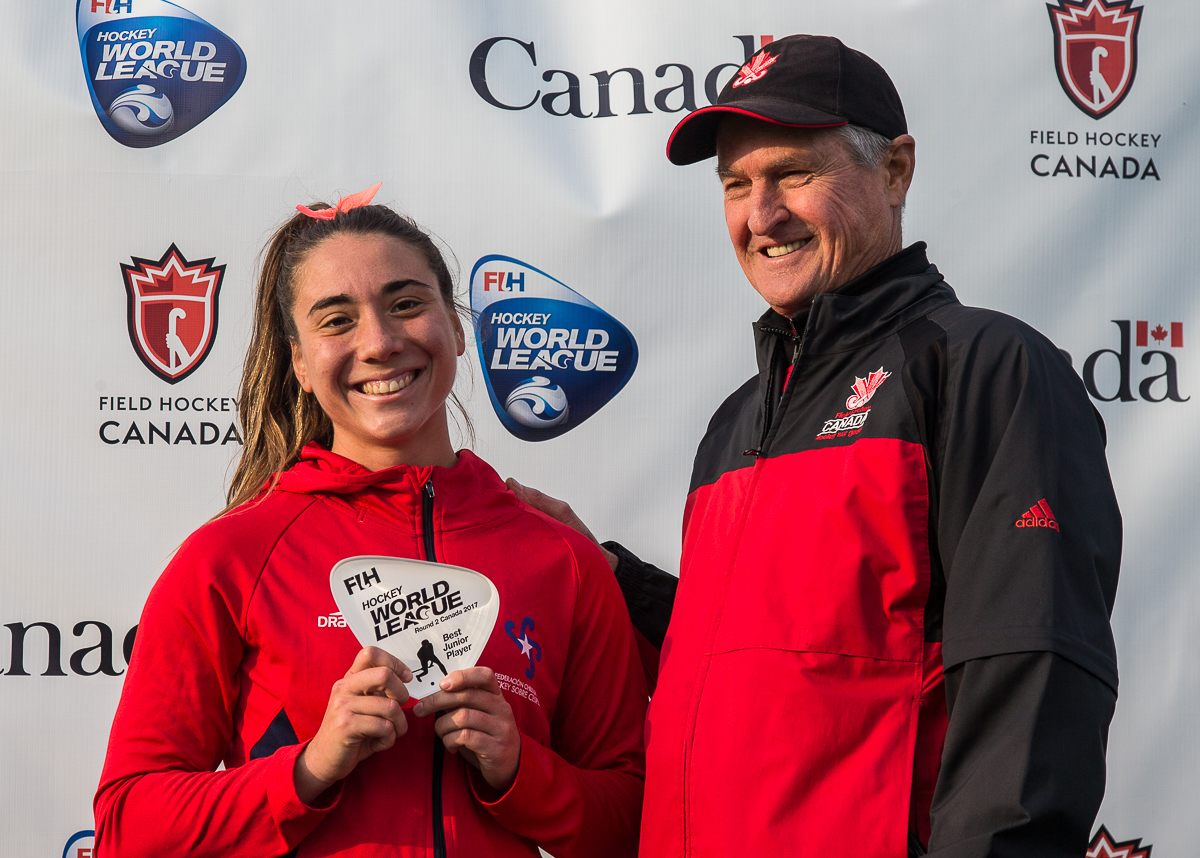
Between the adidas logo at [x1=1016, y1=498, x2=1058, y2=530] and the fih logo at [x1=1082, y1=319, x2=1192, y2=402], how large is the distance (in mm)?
1518

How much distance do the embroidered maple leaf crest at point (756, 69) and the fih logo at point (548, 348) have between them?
96 centimetres

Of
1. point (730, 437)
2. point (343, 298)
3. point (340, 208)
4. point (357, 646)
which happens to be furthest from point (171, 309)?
point (730, 437)

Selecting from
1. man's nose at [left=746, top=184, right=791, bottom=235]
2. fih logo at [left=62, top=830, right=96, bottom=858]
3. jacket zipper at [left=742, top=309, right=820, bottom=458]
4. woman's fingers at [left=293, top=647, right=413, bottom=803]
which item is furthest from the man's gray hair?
fih logo at [left=62, top=830, right=96, bottom=858]

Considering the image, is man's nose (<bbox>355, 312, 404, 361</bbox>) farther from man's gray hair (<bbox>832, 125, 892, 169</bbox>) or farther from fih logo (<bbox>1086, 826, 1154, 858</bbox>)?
fih logo (<bbox>1086, 826, 1154, 858</bbox>)

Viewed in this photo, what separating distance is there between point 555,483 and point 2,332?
1313 millimetres

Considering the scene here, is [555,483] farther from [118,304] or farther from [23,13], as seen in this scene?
[23,13]

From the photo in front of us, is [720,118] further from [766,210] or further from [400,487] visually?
[400,487]

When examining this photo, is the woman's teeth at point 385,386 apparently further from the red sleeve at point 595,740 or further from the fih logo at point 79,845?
the fih logo at point 79,845

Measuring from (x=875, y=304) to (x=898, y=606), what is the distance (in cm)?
41

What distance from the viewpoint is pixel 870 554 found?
4.25 feet

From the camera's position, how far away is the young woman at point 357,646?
137 cm

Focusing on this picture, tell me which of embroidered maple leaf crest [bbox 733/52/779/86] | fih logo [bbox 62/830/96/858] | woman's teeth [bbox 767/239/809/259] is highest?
embroidered maple leaf crest [bbox 733/52/779/86]

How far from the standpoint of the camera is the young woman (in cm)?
137

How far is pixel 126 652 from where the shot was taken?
93.4 inches
